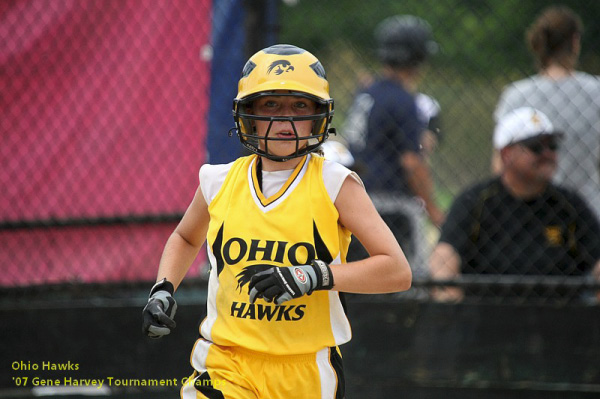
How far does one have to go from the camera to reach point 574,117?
4.88 m

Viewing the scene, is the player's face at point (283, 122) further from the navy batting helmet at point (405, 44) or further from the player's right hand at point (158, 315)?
the navy batting helmet at point (405, 44)

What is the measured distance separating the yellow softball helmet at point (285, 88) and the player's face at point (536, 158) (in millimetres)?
2139

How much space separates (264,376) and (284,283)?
1.41 ft

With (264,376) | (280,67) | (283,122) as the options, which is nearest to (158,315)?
(264,376)

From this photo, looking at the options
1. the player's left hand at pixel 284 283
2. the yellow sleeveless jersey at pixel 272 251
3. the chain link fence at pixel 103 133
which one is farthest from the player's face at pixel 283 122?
the chain link fence at pixel 103 133

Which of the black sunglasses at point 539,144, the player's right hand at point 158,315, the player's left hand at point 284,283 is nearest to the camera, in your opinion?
the player's left hand at point 284,283

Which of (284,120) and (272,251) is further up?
(284,120)

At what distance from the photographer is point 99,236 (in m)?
4.85

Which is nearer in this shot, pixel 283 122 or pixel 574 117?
pixel 283 122

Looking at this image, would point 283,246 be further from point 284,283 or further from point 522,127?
point 522,127

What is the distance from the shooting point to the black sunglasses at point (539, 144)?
4.61 meters

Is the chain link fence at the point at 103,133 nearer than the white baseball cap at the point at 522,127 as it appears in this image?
No

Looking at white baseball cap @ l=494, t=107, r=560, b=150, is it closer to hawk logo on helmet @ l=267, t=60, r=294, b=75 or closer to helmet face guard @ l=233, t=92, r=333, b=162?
helmet face guard @ l=233, t=92, r=333, b=162

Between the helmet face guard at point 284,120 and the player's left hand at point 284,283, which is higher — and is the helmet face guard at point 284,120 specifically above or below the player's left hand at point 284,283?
above
